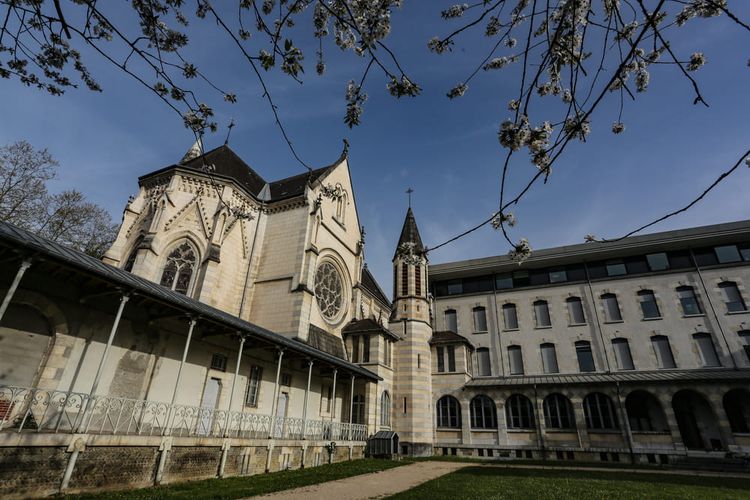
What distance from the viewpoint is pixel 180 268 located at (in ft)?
60.4

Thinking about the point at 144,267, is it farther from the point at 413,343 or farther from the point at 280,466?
the point at 413,343

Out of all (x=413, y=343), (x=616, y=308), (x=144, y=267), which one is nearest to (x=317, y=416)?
(x=413, y=343)

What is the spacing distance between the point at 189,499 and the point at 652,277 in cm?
2899

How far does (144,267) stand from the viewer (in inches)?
661

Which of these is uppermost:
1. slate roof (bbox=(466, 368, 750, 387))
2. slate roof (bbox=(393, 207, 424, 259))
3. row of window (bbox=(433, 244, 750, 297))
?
slate roof (bbox=(393, 207, 424, 259))

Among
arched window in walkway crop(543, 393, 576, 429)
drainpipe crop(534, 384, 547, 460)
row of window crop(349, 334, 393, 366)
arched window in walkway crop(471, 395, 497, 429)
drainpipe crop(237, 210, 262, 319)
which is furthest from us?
arched window in walkway crop(471, 395, 497, 429)

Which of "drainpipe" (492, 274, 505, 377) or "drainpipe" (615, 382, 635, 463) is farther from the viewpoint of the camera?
"drainpipe" (492, 274, 505, 377)

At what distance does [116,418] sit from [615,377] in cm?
2483

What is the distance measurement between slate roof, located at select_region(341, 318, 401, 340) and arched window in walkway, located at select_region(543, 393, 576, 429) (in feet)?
32.9

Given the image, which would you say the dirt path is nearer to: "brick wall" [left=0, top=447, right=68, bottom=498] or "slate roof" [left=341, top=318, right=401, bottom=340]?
"brick wall" [left=0, top=447, right=68, bottom=498]

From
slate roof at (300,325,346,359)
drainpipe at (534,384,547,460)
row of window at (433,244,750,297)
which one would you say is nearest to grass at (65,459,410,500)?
slate roof at (300,325,346,359)

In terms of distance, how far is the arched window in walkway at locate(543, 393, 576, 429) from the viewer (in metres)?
21.5

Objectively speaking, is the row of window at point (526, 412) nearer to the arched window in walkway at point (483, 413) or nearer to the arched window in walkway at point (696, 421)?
the arched window in walkway at point (483, 413)

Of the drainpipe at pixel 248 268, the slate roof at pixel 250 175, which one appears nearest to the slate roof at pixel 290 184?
the slate roof at pixel 250 175
